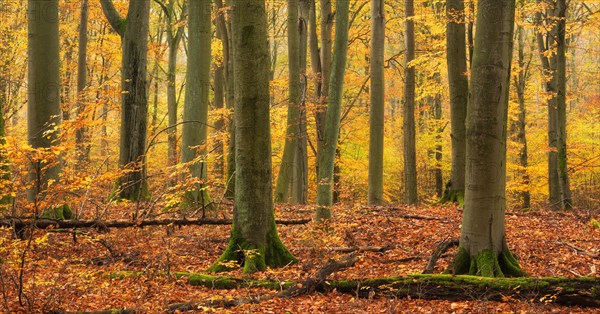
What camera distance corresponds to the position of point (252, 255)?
693 centimetres

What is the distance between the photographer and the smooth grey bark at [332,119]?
30.1ft

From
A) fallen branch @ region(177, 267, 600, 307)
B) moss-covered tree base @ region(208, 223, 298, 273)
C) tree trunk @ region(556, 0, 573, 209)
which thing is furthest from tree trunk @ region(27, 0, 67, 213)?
tree trunk @ region(556, 0, 573, 209)

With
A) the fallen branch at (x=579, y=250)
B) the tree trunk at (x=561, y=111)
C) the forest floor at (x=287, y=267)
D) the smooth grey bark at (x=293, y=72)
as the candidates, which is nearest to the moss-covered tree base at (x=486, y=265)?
the forest floor at (x=287, y=267)

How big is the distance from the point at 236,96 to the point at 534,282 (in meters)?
4.37

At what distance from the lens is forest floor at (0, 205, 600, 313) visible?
5289 millimetres

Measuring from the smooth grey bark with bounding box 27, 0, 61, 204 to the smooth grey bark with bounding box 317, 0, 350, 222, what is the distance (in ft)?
15.6

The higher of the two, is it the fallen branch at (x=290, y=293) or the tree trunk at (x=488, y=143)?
the tree trunk at (x=488, y=143)

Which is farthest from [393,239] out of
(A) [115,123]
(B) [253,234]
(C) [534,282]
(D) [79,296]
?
(A) [115,123]

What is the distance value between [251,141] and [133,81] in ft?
20.8

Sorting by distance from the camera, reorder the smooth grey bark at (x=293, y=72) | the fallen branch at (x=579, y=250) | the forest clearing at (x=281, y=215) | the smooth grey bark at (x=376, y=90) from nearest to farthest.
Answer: the forest clearing at (x=281, y=215)
the fallen branch at (x=579, y=250)
the smooth grey bark at (x=376, y=90)
the smooth grey bark at (x=293, y=72)

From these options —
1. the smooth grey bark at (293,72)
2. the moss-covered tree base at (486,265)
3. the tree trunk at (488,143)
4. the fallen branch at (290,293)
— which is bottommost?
the fallen branch at (290,293)

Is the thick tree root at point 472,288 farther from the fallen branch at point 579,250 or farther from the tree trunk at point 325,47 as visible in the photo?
the tree trunk at point 325,47

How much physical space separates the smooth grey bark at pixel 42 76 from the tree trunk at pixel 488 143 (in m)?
6.96

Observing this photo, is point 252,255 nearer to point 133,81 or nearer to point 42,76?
point 42,76
